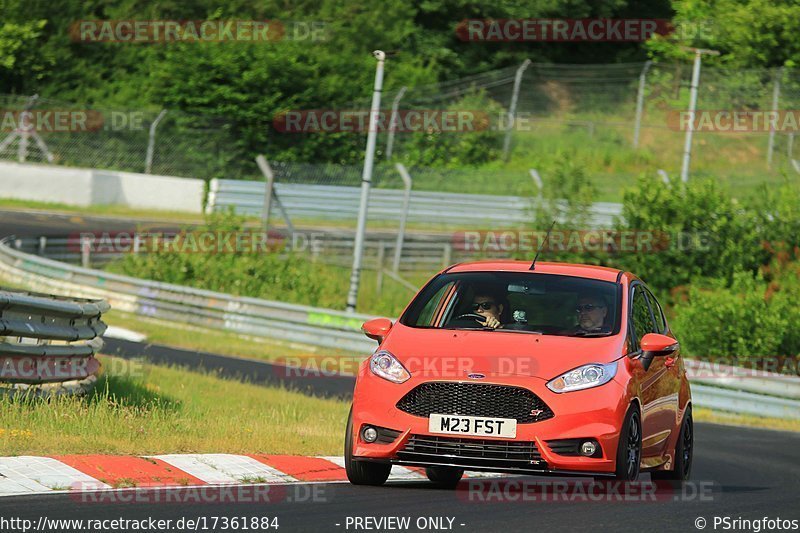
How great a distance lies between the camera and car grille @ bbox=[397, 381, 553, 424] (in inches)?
356

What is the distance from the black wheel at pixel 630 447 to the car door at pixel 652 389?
0.17 metres

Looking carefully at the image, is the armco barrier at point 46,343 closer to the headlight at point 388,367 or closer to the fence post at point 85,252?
the headlight at point 388,367

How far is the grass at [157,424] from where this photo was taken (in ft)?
33.7

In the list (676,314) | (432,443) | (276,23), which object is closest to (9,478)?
(432,443)

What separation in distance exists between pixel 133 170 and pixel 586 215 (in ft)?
53.0

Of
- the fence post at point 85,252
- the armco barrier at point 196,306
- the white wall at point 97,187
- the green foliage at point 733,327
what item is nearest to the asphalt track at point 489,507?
the green foliage at point 733,327

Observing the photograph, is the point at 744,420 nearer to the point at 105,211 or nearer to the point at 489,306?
the point at 489,306

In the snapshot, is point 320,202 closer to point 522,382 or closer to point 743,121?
point 743,121

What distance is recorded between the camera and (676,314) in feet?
104

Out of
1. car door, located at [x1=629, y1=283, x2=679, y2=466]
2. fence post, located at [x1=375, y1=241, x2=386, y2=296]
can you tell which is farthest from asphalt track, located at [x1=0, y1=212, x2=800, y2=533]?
fence post, located at [x1=375, y1=241, x2=386, y2=296]

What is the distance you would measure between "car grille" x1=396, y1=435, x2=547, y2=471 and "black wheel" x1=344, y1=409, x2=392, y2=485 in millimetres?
452

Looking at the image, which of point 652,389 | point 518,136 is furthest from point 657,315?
point 518,136

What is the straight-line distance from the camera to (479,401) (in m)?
9.11

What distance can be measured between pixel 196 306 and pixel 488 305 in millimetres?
19425
